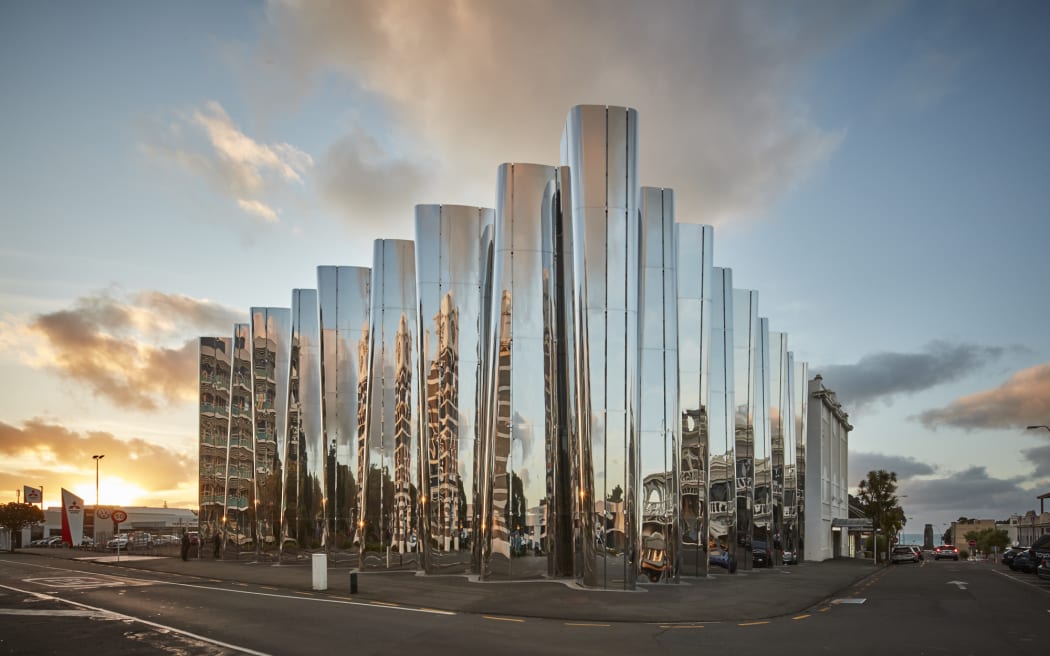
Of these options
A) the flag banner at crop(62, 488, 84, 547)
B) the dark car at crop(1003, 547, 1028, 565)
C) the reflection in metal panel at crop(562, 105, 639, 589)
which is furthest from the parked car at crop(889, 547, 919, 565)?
the flag banner at crop(62, 488, 84, 547)

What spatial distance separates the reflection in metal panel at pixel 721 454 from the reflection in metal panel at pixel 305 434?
56.8 feet

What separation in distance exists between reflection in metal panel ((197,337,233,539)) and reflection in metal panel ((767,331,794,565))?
103 ft

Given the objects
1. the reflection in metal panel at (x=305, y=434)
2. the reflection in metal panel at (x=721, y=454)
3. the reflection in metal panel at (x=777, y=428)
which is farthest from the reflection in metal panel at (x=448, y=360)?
the reflection in metal panel at (x=777, y=428)

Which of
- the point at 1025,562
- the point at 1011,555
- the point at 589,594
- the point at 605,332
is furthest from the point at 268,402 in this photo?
the point at 1011,555

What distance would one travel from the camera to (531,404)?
95.8 feet

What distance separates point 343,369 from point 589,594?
68.3 ft

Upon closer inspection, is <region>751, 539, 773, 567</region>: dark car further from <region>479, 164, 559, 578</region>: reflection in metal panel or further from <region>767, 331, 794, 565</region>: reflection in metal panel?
<region>479, 164, 559, 578</region>: reflection in metal panel

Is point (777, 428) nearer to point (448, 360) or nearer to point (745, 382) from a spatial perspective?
point (745, 382)

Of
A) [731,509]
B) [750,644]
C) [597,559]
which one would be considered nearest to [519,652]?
[750,644]

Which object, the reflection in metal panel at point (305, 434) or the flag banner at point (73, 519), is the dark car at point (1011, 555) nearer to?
the reflection in metal panel at point (305, 434)

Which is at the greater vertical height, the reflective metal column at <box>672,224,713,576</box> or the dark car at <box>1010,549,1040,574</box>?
the reflective metal column at <box>672,224,713,576</box>

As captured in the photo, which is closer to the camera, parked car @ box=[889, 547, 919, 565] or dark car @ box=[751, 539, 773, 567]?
dark car @ box=[751, 539, 773, 567]

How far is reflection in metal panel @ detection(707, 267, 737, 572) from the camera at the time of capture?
3759 centimetres

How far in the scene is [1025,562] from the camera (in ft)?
157
